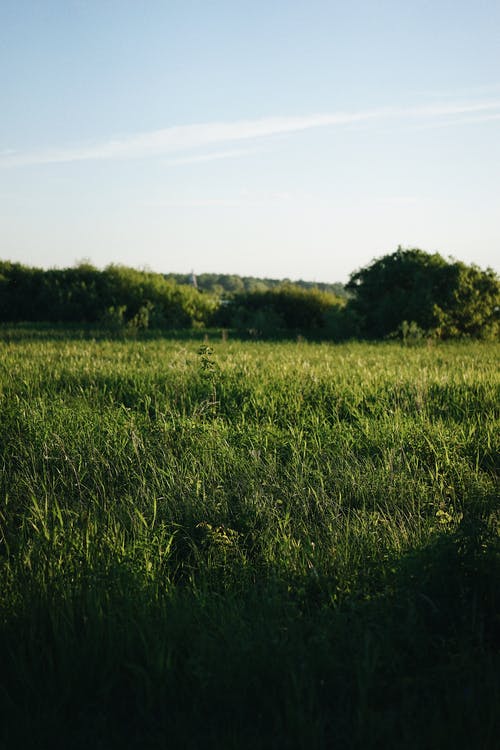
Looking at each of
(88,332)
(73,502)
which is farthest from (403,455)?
(88,332)

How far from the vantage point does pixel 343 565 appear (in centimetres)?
291

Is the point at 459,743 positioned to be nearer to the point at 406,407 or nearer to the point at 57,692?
the point at 57,692

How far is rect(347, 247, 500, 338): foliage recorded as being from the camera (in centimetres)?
1814

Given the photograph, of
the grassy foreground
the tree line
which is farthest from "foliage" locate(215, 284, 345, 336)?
the grassy foreground

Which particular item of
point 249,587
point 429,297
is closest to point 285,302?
point 429,297

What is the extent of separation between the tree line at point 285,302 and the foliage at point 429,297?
0.11ft

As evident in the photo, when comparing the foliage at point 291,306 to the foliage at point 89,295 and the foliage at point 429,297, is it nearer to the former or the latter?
the foliage at point 89,295

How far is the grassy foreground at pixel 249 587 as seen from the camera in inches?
79.4

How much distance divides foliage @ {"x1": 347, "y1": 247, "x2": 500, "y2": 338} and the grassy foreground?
44.0ft

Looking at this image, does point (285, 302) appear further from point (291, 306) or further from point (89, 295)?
point (89, 295)

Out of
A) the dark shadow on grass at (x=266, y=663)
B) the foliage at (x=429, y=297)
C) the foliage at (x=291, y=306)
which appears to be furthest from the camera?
the foliage at (x=291, y=306)

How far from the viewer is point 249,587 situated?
2.78 meters

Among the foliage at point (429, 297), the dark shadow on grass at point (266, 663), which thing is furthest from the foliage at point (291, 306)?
the dark shadow on grass at point (266, 663)

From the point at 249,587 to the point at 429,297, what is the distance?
16.6 metres
